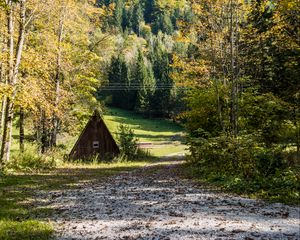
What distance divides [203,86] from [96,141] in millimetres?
12146

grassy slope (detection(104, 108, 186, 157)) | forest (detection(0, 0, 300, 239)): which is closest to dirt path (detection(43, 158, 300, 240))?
forest (detection(0, 0, 300, 239))

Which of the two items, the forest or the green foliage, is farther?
the green foliage

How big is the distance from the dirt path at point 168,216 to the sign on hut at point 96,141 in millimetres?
17635

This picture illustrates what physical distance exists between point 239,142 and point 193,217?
6564mm

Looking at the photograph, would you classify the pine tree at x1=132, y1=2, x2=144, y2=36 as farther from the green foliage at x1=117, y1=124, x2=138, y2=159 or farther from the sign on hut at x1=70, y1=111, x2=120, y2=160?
the sign on hut at x1=70, y1=111, x2=120, y2=160

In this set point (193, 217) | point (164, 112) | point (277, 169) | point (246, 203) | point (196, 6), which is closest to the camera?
point (193, 217)

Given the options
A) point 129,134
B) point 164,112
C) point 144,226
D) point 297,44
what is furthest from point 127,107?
point 144,226

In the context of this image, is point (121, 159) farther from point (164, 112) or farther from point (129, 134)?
point (164, 112)

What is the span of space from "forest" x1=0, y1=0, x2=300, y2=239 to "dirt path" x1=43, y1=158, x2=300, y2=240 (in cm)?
166

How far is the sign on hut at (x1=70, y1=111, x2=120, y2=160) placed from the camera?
2973cm

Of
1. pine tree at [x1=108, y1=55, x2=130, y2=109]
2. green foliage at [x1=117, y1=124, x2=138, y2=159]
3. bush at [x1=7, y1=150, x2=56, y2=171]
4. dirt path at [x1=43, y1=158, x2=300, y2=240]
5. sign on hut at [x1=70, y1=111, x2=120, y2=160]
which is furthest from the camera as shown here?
pine tree at [x1=108, y1=55, x2=130, y2=109]

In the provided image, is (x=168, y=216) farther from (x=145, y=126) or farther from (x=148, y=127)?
(x=145, y=126)

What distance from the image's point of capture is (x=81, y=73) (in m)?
29.5

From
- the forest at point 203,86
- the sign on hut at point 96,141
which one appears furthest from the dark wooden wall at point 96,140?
the forest at point 203,86
